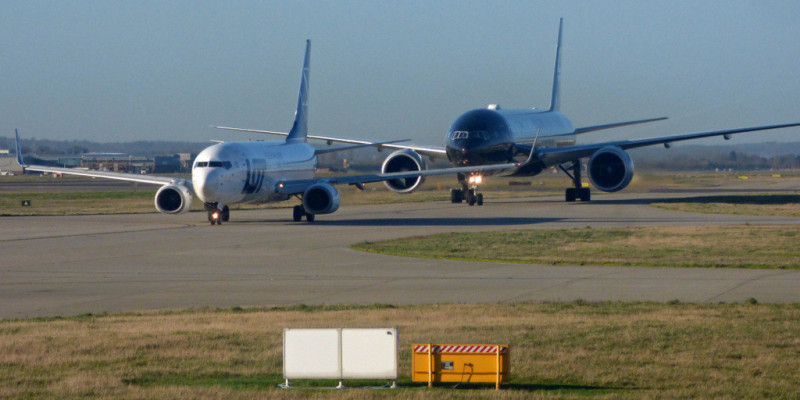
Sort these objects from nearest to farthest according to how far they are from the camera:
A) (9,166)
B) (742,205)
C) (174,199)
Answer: (174,199)
(742,205)
(9,166)

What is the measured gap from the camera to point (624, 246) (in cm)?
2777

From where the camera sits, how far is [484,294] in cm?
1862

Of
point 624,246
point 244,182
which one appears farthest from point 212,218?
point 624,246

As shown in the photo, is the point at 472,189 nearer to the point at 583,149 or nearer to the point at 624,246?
the point at 583,149

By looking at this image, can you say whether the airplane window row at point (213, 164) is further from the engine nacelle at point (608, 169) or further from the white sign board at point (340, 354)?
the white sign board at point (340, 354)

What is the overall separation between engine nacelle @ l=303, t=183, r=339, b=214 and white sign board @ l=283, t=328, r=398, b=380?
2722cm

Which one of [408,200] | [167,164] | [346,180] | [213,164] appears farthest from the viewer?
[167,164]

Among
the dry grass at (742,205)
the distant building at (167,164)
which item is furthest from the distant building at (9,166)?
the dry grass at (742,205)

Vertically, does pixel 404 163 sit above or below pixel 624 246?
above

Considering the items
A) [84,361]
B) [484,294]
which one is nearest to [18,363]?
[84,361]

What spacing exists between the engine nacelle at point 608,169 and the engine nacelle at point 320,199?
566 inches

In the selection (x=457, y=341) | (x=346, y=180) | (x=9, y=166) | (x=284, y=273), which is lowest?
(x=9, y=166)

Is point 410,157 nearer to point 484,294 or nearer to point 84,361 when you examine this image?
point 484,294

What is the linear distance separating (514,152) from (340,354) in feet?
128
